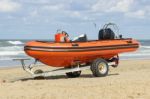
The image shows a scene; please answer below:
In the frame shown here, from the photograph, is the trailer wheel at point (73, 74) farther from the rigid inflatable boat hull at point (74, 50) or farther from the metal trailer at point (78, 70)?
the rigid inflatable boat hull at point (74, 50)

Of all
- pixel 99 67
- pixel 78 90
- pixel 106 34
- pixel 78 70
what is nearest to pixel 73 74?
pixel 78 70

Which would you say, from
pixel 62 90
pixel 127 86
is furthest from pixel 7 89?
pixel 127 86

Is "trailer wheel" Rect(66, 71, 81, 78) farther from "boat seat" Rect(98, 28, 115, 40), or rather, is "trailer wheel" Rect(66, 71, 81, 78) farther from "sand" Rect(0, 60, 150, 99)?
"sand" Rect(0, 60, 150, 99)

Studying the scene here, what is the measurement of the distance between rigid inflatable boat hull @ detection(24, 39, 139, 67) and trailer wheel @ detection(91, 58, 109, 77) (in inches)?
10.4

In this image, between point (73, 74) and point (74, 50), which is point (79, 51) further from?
point (73, 74)

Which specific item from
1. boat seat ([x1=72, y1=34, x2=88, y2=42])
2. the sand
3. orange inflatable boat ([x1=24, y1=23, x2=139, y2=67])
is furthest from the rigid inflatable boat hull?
the sand

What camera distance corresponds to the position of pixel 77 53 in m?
15.8

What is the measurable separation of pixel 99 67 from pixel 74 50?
117 centimetres

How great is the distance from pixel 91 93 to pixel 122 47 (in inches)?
225

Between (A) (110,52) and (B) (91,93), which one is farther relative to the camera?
(A) (110,52)

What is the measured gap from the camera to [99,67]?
16.2 m

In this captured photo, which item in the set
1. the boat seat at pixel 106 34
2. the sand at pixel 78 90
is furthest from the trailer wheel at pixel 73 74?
the sand at pixel 78 90

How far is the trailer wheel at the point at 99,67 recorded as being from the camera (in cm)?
1603

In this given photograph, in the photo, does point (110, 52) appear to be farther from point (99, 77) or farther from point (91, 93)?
point (91, 93)
